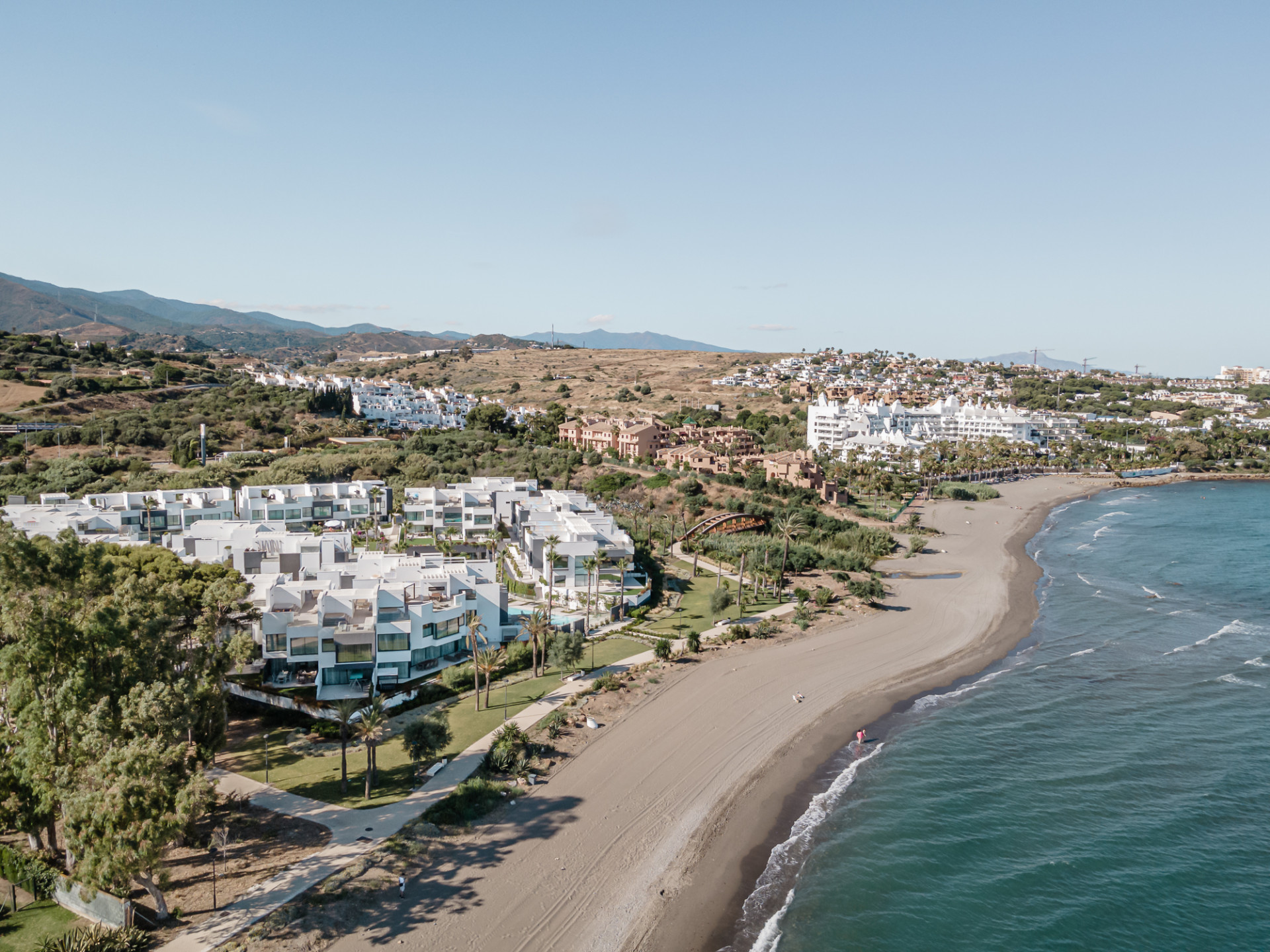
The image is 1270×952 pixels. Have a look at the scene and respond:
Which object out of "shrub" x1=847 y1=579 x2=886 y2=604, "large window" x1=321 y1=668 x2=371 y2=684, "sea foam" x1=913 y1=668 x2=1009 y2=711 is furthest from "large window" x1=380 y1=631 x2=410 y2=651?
"shrub" x1=847 y1=579 x2=886 y2=604

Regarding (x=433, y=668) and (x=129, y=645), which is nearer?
(x=129, y=645)

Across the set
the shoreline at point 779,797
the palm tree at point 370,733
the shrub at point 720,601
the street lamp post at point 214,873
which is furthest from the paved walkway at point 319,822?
the shrub at point 720,601

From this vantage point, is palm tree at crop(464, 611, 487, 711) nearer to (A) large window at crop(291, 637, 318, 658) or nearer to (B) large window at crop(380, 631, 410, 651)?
(B) large window at crop(380, 631, 410, 651)

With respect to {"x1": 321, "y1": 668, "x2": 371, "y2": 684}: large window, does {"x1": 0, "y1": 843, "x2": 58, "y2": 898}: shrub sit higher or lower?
lower

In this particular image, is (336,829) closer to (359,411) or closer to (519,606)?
(519,606)

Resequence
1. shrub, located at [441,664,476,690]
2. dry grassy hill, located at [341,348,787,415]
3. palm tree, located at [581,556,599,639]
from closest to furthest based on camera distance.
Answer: shrub, located at [441,664,476,690] → palm tree, located at [581,556,599,639] → dry grassy hill, located at [341,348,787,415]

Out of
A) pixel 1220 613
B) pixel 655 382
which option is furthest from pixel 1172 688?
pixel 655 382

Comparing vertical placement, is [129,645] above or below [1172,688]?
above
